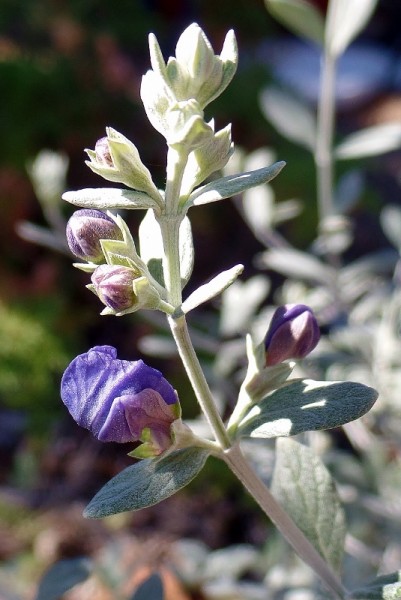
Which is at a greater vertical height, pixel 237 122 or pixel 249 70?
pixel 249 70

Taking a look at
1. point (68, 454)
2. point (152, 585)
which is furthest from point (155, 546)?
point (152, 585)

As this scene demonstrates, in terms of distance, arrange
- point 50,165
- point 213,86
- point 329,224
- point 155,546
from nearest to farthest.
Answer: point 213,86 < point 329,224 < point 50,165 < point 155,546

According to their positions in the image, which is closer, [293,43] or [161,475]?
[161,475]

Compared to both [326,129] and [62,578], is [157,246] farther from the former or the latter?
[326,129]

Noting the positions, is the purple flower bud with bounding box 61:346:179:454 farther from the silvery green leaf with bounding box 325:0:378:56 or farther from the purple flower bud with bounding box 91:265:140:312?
the silvery green leaf with bounding box 325:0:378:56

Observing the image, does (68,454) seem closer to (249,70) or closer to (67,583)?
(67,583)

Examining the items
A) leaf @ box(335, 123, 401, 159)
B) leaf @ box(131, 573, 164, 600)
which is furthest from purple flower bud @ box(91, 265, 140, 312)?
leaf @ box(335, 123, 401, 159)
